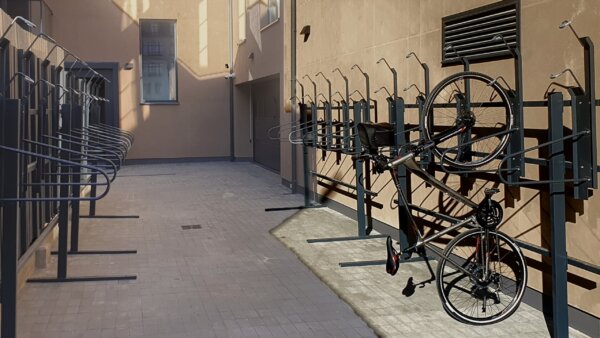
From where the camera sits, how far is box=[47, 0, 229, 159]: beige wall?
57.2ft

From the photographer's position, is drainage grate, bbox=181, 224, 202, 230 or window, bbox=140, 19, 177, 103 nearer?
drainage grate, bbox=181, 224, 202, 230

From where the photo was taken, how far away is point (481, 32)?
5.55m

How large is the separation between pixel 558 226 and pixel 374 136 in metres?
1.63

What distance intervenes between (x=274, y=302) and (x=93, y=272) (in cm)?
196

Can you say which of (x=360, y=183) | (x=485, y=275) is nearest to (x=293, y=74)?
(x=360, y=183)

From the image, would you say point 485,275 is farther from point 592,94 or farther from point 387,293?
point 592,94

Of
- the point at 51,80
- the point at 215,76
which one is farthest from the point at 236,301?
the point at 215,76

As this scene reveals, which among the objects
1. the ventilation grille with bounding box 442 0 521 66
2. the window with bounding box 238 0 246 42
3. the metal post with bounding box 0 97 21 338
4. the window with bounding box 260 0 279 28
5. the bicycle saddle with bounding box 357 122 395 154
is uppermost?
the window with bounding box 238 0 246 42

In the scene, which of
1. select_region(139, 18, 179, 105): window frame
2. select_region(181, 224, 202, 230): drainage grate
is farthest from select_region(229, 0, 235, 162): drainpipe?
select_region(181, 224, 202, 230): drainage grate

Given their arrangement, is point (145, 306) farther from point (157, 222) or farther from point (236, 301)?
point (157, 222)

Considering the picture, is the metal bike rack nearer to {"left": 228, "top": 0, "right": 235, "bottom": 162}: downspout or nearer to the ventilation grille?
the ventilation grille

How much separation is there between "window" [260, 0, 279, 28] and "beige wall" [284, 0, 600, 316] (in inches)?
73.8

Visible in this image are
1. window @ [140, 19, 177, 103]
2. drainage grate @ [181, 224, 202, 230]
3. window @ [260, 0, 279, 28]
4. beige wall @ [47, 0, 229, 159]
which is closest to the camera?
drainage grate @ [181, 224, 202, 230]

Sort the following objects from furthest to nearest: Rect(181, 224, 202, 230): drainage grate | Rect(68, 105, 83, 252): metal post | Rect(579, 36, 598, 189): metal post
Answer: Rect(181, 224, 202, 230): drainage grate, Rect(68, 105, 83, 252): metal post, Rect(579, 36, 598, 189): metal post
